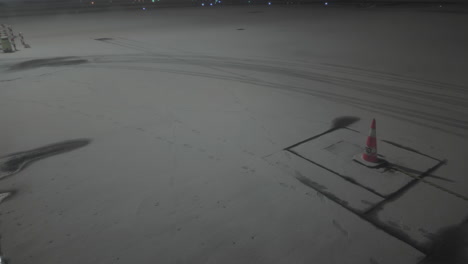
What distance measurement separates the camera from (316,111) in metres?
5.64

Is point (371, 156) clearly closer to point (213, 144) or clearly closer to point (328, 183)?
point (328, 183)

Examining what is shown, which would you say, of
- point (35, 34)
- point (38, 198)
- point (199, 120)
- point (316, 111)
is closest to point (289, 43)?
point (316, 111)

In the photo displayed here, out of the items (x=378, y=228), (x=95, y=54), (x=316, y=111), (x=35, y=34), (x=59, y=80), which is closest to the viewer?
(x=378, y=228)

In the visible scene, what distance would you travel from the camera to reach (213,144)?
4570mm

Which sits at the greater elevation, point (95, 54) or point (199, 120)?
point (95, 54)

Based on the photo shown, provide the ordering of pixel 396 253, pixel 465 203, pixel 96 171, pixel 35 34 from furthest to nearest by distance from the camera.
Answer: pixel 35 34 < pixel 96 171 < pixel 465 203 < pixel 396 253

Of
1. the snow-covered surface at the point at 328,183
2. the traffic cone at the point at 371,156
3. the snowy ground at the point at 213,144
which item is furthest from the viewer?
the traffic cone at the point at 371,156

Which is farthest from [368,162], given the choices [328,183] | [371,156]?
[328,183]

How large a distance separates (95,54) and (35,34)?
644 centimetres

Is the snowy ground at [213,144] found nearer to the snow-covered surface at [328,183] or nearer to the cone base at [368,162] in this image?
the snow-covered surface at [328,183]

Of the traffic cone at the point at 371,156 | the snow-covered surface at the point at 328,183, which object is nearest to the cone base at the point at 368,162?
the traffic cone at the point at 371,156

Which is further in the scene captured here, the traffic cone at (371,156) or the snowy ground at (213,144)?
the traffic cone at (371,156)

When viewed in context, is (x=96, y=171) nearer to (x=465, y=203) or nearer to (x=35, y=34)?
(x=465, y=203)

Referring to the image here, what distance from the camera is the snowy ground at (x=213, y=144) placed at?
284 centimetres
